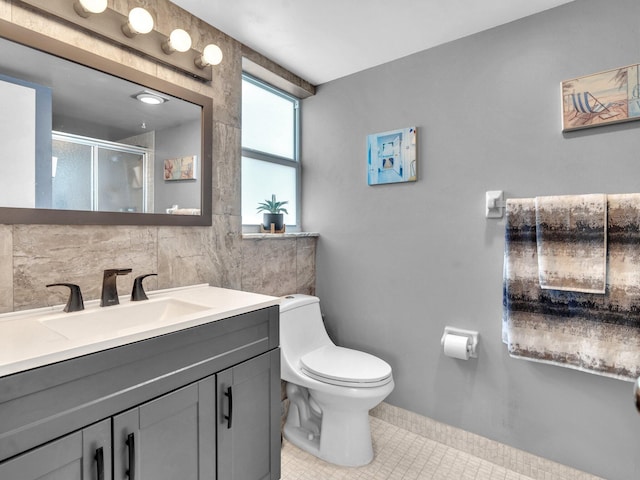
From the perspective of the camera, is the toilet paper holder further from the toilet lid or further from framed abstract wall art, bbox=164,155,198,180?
framed abstract wall art, bbox=164,155,198,180

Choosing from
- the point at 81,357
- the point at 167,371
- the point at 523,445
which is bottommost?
the point at 523,445

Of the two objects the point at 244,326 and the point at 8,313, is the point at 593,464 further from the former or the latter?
the point at 8,313

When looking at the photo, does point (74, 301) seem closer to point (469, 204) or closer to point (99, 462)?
point (99, 462)

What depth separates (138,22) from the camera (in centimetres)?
135

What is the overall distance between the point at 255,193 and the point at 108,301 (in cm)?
116

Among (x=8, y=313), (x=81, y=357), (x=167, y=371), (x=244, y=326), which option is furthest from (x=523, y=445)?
(x=8, y=313)

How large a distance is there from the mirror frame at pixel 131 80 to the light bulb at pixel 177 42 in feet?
0.50

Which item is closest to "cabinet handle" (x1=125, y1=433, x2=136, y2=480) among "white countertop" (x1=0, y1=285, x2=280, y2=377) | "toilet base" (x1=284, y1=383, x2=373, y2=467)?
"white countertop" (x1=0, y1=285, x2=280, y2=377)

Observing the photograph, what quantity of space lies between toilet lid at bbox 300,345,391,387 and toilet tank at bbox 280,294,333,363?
67 millimetres

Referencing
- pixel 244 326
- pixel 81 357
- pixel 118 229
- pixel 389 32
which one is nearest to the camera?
pixel 81 357

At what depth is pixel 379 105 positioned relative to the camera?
7.03 feet

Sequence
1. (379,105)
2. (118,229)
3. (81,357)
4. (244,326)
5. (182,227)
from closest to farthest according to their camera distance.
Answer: (81,357)
(244,326)
(118,229)
(182,227)
(379,105)

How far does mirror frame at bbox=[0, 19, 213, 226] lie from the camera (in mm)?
1152

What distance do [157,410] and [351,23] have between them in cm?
189
